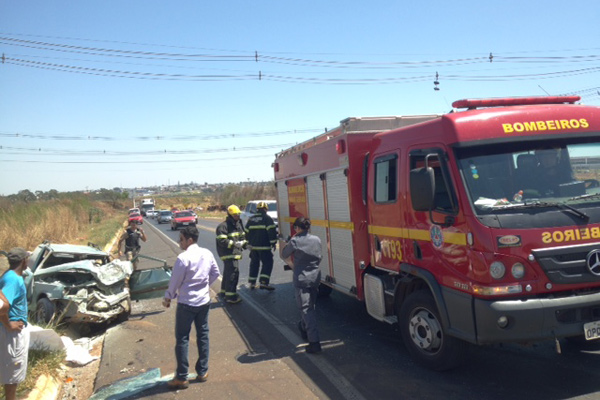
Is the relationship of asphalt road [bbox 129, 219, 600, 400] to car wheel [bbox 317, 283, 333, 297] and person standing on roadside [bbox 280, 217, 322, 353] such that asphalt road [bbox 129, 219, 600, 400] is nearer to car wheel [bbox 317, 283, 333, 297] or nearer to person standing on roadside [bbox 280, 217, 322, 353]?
person standing on roadside [bbox 280, 217, 322, 353]

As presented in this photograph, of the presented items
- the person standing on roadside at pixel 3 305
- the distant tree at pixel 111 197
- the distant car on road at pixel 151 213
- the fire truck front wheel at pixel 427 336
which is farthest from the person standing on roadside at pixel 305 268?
the distant tree at pixel 111 197

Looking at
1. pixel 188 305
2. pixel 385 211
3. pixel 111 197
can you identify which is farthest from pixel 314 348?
pixel 111 197

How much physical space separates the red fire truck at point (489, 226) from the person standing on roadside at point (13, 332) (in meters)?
3.86

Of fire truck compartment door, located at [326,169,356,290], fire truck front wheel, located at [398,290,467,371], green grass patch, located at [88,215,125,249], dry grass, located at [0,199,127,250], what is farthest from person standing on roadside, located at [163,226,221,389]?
green grass patch, located at [88,215,125,249]

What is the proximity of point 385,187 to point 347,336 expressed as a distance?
2.20 meters

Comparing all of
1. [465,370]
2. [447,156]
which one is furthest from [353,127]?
[465,370]

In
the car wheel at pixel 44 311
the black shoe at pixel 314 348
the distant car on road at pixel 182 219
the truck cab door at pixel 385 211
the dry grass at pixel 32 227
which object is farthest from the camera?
the distant car on road at pixel 182 219

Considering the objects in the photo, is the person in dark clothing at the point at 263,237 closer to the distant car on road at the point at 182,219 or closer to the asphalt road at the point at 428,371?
the asphalt road at the point at 428,371

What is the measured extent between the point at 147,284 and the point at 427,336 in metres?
5.47

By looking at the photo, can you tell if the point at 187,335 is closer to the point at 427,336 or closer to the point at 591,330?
the point at 427,336

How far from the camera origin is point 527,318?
13.5ft

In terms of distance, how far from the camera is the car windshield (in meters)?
4.43

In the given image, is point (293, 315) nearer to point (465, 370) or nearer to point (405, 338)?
point (405, 338)

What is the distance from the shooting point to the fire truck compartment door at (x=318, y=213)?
24.2 ft
